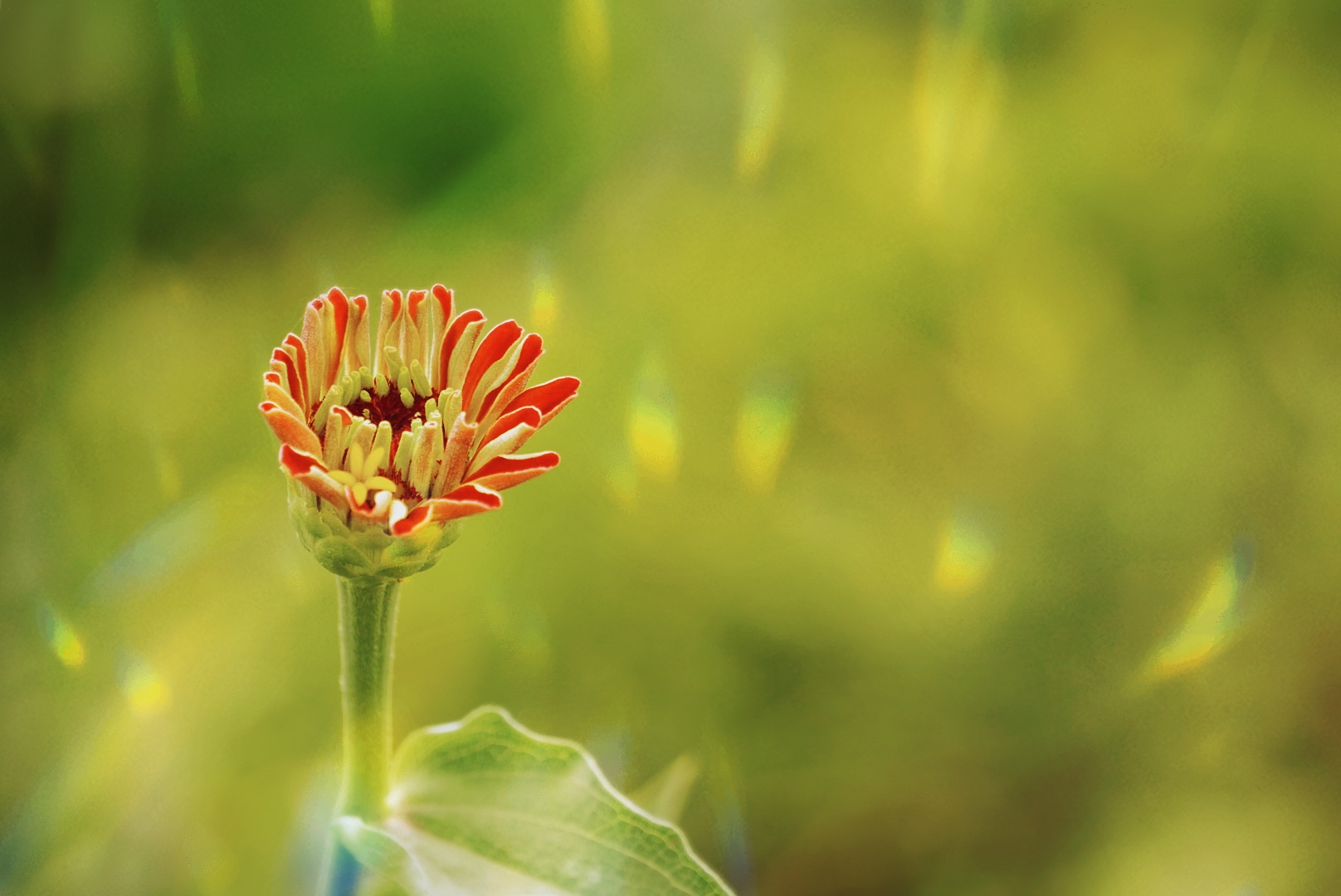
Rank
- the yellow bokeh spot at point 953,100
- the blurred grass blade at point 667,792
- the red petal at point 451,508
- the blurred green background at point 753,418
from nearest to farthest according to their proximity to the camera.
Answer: the red petal at point 451,508 → the blurred grass blade at point 667,792 → the blurred green background at point 753,418 → the yellow bokeh spot at point 953,100

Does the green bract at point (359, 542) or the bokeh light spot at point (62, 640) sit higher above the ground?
the bokeh light spot at point (62, 640)

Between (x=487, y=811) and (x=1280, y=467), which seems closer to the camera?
(x=487, y=811)

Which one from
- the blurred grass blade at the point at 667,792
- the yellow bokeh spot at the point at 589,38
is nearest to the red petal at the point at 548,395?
the blurred grass blade at the point at 667,792

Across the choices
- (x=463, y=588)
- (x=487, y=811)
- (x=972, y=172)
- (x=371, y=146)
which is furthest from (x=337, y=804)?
(x=972, y=172)

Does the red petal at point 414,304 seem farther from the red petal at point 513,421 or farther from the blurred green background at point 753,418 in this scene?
the blurred green background at point 753,418

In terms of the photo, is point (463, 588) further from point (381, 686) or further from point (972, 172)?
point (972, 172)

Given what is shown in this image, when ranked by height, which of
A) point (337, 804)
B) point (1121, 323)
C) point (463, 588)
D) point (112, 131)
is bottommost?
point (337, 804)

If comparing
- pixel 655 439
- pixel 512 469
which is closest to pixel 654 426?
pixel 655 439
